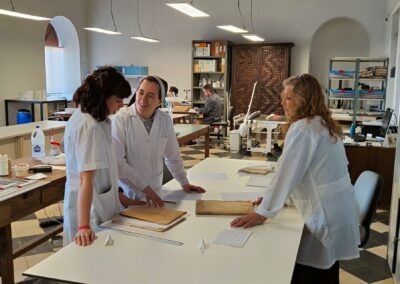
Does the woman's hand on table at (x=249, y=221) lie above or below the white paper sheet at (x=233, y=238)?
above

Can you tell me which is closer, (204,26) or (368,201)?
(368,201)

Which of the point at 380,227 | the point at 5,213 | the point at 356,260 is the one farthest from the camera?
the point at 380,227

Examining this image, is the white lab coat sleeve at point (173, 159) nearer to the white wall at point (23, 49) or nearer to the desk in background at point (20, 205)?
the desk in background at point (20, 205)

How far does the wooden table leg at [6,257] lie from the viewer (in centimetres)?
254

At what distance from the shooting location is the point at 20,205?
239cm

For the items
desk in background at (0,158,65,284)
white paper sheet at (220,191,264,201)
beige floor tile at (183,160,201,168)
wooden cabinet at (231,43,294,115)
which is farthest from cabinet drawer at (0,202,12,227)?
wooden cabinet at (231,43,294,115)

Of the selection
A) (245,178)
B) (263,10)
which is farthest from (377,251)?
(263,10)

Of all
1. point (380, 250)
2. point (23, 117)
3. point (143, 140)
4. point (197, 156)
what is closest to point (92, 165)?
point (143, 140)

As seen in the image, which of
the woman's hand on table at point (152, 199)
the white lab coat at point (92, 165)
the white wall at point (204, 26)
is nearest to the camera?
the white lab coat at point (92, 165)

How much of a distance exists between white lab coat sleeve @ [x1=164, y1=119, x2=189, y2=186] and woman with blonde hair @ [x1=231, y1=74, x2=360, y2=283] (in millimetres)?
712

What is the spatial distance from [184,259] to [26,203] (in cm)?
132

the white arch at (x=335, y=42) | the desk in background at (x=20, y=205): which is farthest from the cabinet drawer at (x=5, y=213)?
the white arch at (x=335, y=42)

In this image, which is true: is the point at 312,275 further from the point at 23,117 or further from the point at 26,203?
the point at 23,117

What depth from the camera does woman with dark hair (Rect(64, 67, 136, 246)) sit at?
1.78 meters
